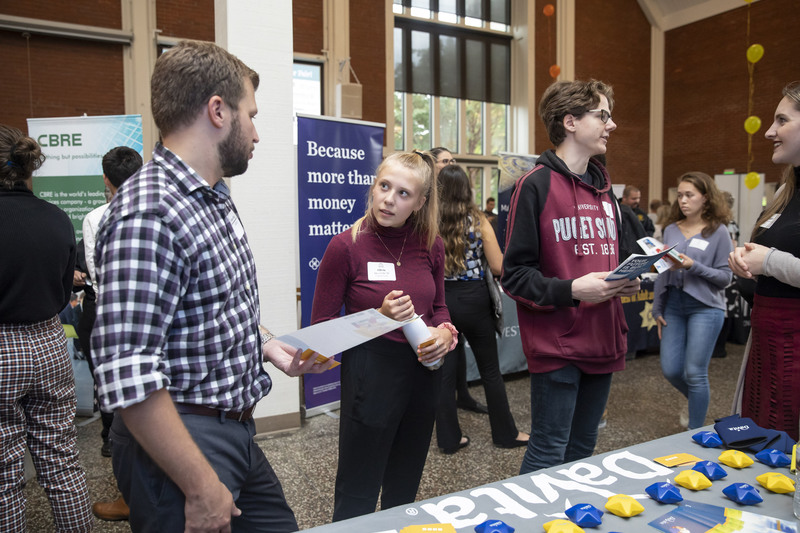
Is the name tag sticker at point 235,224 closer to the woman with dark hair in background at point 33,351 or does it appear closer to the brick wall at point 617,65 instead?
the woman with dark hair in background at point 33,351

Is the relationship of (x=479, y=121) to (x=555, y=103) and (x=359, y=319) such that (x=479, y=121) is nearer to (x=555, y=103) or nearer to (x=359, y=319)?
(x=555, y=103)

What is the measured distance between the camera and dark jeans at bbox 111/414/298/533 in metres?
0.99

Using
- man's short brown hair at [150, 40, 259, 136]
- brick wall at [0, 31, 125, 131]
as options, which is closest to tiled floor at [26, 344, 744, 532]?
man's short brown hair at [150, 40, 259, 136]

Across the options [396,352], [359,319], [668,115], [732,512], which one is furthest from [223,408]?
[668,115]

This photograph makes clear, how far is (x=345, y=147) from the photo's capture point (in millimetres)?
3594

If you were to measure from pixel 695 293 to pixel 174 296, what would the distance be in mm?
2829

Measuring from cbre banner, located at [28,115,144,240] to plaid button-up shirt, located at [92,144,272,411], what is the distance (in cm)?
424

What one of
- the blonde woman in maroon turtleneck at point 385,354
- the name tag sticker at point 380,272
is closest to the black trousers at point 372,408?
the blonde woman in maroon turtleneck at point 385,354

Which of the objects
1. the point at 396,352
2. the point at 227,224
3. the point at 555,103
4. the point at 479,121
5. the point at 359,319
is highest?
the point at 479,121

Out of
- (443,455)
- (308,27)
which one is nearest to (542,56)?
(308,27)

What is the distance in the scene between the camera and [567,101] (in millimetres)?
1794

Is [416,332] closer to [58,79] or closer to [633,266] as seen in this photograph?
[633,266]

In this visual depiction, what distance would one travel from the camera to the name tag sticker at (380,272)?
1.68 meters

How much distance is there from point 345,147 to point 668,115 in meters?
10.9
